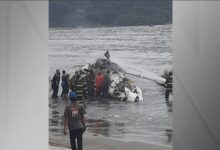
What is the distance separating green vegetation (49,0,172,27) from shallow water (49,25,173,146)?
50cm


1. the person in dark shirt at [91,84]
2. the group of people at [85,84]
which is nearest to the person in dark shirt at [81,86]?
the group of people at [85,84]

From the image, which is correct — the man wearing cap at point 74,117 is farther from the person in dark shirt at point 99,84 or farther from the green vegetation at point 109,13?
the green vegetation at point 109,13

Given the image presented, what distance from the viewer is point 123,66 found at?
19.5m

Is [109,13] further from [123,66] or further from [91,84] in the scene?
[91,84]

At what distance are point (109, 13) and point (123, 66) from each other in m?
5.62

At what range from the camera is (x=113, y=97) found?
51.0ft

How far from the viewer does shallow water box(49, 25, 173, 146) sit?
11555 mm

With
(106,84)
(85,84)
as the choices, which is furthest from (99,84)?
(85,84)

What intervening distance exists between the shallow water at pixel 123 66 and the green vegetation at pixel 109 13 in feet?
1.65
